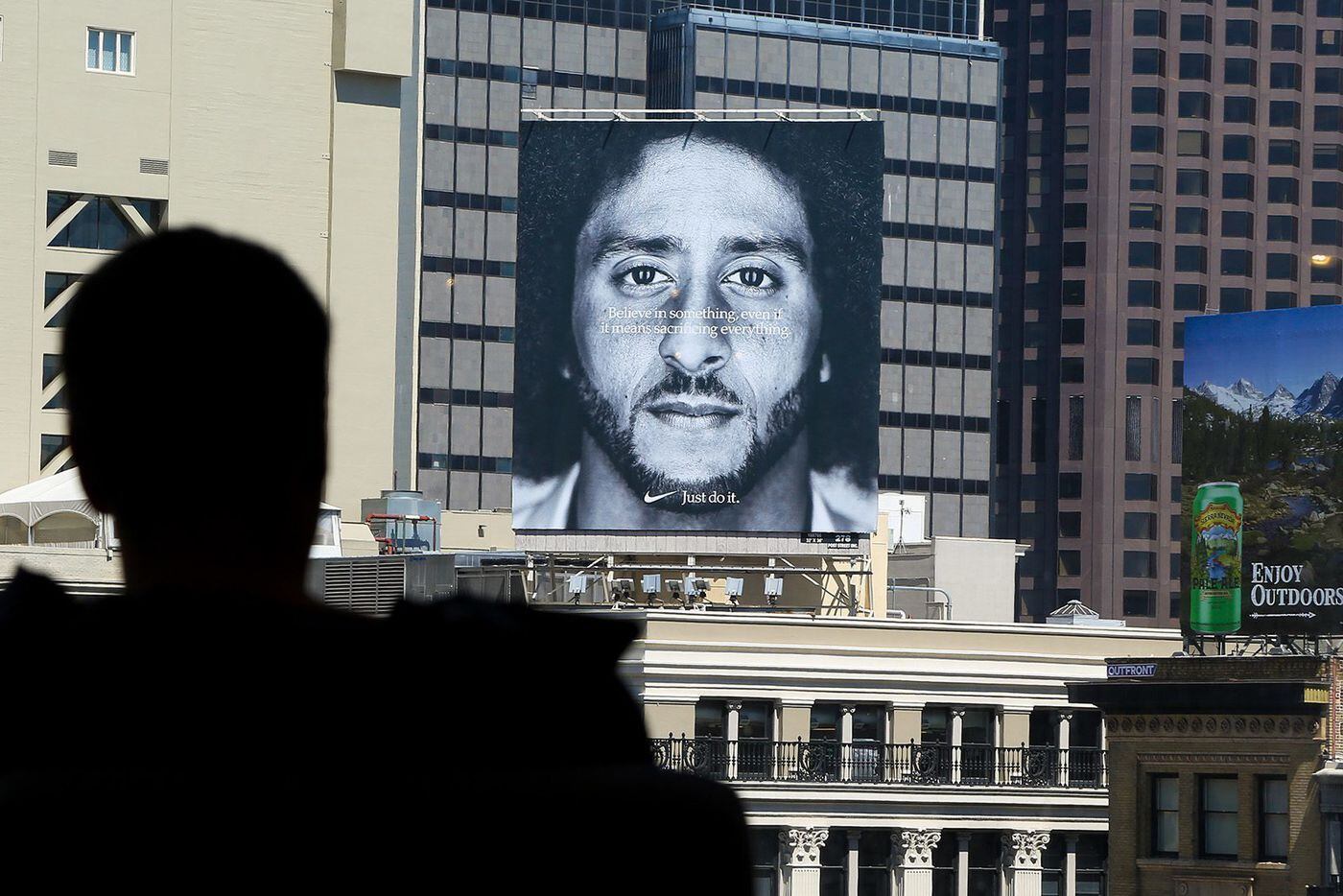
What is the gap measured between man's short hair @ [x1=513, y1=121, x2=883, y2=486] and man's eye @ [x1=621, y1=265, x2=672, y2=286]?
170 centimetres

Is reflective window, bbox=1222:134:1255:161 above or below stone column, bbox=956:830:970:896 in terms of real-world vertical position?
above

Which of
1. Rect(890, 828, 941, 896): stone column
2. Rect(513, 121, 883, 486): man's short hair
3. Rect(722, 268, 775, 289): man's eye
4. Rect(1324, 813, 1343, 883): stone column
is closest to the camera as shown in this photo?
Rect(1324, 813, 1343, 883): stone column

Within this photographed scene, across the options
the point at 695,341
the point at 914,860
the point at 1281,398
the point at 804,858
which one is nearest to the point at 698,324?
the point at 695,341

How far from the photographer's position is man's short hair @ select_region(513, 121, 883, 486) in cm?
7631

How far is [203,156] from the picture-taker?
3617 inches

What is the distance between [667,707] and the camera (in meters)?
77.1

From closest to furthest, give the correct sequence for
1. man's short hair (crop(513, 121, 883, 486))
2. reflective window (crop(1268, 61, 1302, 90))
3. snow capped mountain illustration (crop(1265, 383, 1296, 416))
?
snow capped mountain illustration (crop(1265, 383, 1296, 416)) → man's short hair (crop(513, 121, 883, 486)) → reflective window (crop(1268, 61, 1302, 90))

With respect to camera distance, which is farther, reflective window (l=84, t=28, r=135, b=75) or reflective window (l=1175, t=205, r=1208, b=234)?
reflective window (l=1175, t=205, r=1208, b=234)

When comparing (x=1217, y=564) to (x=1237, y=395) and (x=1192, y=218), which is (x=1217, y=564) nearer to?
(x=1237, y=395)

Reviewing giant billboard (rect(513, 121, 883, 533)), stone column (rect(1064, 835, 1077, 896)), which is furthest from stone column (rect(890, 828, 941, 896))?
giant billboard (rect(513, 121, 883, 533))

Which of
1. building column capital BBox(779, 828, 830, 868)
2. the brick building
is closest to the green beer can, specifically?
the brick building

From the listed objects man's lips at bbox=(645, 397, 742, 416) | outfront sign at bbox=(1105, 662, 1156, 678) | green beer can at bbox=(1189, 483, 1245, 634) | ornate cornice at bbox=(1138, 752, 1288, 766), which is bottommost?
ornate cornice at bbox=(1138, 752, 1288, 766)

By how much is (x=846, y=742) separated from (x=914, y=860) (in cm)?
409

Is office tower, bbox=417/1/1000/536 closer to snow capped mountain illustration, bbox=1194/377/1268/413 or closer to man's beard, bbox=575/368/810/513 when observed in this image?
man's beard, bbox=575/368/810/513
